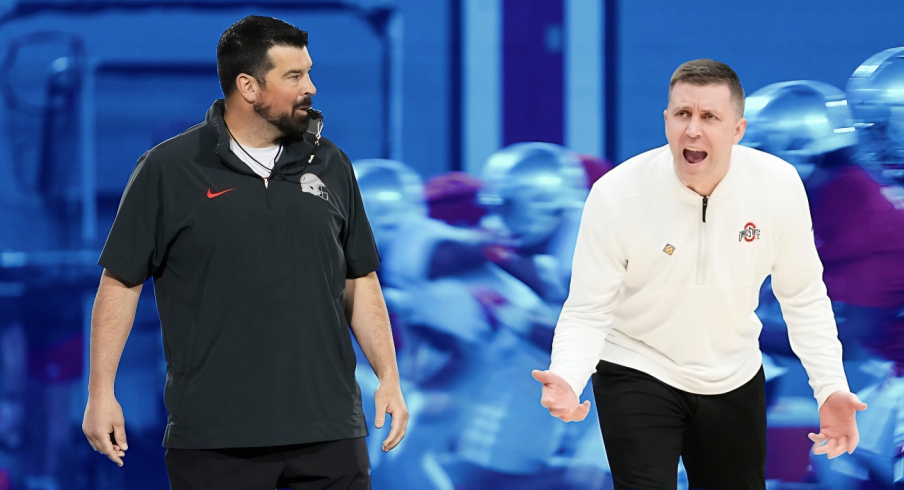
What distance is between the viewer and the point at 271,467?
7.59 ft

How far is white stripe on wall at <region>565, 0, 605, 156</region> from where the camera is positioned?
3.93 meters

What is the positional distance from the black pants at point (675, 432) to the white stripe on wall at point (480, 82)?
Result: 4.54 ft

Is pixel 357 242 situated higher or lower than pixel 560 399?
higher

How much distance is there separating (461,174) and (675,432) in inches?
62.8

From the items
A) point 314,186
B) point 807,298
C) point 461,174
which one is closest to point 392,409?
point 314,186

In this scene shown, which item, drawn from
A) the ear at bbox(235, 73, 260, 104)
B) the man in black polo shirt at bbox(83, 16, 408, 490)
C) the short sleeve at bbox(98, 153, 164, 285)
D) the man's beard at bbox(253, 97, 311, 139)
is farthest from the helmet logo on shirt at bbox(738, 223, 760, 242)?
the short sleeve at bbox(98, 153, 164, 285)

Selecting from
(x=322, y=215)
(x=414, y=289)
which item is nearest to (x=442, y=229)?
(x=414, y=289)

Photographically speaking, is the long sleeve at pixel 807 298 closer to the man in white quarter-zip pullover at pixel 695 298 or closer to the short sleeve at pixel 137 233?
the man in white quarter-zip pullover at pixel 695 298

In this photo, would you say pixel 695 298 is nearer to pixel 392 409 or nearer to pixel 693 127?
pixel 693 127

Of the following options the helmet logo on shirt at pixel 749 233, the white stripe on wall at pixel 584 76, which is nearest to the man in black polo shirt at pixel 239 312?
the helmet logo on shirt at pixel 749 233

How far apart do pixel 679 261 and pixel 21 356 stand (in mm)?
2682

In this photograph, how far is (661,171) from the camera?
8.95 feet

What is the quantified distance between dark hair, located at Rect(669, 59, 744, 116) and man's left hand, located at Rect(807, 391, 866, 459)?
84 cm

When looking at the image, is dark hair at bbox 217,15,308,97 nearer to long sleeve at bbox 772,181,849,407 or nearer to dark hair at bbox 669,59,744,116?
dark hair at bbox 669,59,744,116
